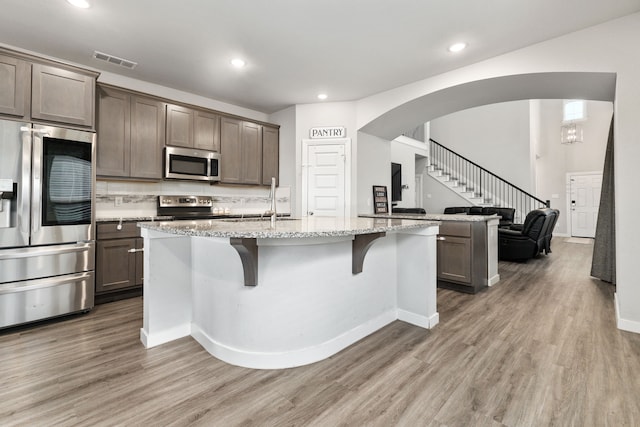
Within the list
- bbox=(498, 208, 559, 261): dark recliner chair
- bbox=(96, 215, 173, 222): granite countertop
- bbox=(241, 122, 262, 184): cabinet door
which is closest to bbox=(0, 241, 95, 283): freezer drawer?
bbox=(96, 215, 173, 222): granite countertop

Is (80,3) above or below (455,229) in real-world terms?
above

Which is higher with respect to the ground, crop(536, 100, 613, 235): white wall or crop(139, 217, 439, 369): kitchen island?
crop(536, 100, 613, 235): white wall

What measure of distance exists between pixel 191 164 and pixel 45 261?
1.91 metres

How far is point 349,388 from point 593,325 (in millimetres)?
2373

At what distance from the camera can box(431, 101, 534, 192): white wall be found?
335 inches

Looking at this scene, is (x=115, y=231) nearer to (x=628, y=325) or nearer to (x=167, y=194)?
(x=167, y=194)

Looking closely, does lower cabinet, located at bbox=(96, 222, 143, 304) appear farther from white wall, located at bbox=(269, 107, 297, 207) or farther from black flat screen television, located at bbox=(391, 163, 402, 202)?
black flat screen television, located at bbox=(391, 163, 402, 202)

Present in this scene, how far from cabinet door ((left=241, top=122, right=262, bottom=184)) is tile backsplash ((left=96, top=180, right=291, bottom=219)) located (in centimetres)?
33

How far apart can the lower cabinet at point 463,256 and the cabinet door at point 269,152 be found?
9.25ft

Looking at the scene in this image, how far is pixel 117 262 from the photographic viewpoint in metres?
3.23

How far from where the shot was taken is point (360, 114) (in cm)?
463

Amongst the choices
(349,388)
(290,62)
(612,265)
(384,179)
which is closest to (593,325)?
(612,265)

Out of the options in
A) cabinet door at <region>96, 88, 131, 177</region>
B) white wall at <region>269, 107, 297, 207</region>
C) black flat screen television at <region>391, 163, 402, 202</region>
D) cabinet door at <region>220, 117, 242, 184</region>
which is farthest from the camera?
black flat screen television at <region>391, 163, 402, 202</region>

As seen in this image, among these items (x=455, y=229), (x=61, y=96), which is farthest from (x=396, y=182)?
(x=61, y=96)
